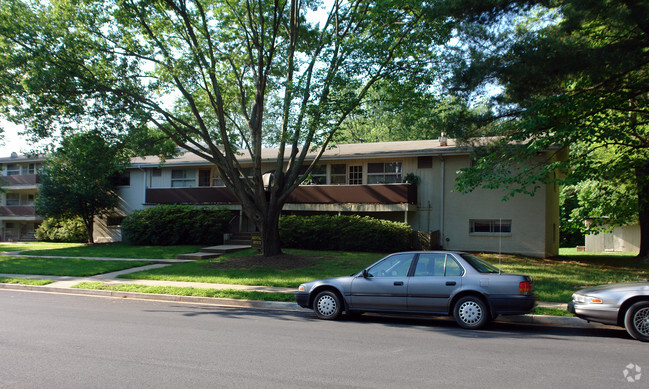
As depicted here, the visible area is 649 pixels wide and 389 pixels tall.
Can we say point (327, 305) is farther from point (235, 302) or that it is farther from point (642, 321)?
point (642, 321)

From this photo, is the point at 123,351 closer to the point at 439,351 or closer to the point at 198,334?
the point at 198,334

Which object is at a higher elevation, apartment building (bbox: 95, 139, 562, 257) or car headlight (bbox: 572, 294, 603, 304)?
apartment building (bbox: 95, 139, 562, 257)

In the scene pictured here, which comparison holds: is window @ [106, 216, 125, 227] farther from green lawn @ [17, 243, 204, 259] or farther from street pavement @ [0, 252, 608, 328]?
street pavement @ [0, 252, 608, 328]

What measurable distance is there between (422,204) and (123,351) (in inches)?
755

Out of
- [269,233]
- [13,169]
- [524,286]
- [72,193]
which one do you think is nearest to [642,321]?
[524,286]

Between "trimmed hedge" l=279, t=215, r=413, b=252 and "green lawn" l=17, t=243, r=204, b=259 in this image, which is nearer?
"trimmed hedge" l=279, t=215, r=413, b=252

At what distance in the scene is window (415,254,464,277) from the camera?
30.3ft

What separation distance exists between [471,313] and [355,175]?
17469mm

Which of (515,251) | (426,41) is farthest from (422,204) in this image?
(426,41)

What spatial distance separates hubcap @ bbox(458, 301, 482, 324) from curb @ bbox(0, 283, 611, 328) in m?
1.38

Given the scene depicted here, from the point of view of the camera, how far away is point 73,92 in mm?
16891

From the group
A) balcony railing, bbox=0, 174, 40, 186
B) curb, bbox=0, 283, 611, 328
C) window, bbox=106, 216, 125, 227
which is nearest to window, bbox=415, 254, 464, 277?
curb, bbox=0, 283, 611, 328

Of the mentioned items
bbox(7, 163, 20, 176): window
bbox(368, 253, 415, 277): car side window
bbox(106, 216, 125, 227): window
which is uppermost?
bbox(7, 163, 20, 176): window

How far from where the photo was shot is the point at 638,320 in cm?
788
